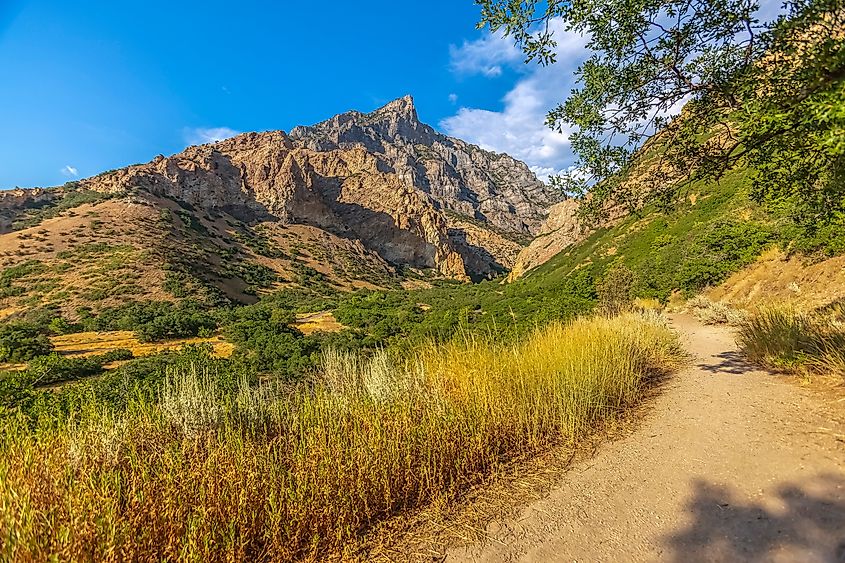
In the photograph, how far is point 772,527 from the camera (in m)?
2.89

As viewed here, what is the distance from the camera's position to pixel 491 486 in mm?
3877

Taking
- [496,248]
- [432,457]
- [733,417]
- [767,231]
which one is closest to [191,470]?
[432,457]

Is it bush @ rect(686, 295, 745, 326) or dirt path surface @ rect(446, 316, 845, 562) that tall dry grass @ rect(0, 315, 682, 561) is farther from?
bush @ rect(686, 295, 745, 326)

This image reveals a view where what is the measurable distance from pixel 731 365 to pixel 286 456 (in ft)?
27.6

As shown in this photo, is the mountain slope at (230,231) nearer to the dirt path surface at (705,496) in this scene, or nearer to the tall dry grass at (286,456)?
the tall dry grass at (286,456)

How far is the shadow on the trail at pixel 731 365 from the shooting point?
7.41 meters

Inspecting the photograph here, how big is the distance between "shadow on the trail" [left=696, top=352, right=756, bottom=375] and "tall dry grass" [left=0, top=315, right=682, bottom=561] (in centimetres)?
284

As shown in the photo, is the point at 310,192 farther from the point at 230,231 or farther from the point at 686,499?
the point at 686,499

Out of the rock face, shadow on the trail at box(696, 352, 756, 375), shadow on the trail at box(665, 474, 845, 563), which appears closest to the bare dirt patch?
shadow on the trail at box(665, 474, 845, 563)

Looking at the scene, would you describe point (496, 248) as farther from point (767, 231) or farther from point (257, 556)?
point (257, 556)

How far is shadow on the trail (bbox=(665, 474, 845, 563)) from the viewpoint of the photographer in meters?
2.63

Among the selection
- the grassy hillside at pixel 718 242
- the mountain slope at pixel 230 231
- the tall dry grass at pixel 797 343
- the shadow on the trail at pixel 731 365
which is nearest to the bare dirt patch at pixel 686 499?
the tall dry grass at pixel 797 343

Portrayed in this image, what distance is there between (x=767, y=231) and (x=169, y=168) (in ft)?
361

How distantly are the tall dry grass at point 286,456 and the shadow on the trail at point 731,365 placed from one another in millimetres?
2839
